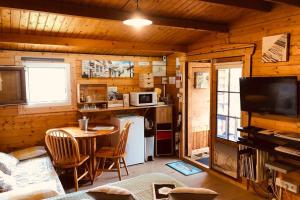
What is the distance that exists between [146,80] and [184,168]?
183cm

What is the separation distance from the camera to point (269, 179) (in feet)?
9.96

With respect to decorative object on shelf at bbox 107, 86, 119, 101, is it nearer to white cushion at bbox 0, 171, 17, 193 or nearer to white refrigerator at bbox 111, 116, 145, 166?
white refrigerator at bbox 111, 116, 145, 166

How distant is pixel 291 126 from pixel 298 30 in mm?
1091

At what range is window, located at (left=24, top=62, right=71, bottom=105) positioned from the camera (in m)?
4.04

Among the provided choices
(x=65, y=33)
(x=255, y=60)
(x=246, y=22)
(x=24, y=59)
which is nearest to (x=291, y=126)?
(x=255, y=60)

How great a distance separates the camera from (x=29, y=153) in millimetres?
3602

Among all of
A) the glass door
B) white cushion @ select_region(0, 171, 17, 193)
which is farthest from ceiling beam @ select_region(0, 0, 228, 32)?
white cushion @ select_region(0, 171, 17, 193)

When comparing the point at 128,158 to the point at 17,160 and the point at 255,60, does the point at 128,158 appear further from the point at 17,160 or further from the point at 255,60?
the point at 255,60

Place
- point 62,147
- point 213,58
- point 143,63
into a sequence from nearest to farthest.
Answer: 1. point 62,147
2. point 213,58
3. point 143,63

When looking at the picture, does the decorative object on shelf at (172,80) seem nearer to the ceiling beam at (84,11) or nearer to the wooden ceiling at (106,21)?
the wooden ceiling at (106,21)

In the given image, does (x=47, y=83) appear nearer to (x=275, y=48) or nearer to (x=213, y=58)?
(x=213, y=58)

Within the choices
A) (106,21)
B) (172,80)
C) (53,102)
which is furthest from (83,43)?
(172,80)

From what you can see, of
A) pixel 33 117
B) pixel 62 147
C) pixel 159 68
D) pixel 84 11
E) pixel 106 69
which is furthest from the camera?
pixel 159 68

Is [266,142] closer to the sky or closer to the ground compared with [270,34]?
closer to the ground
